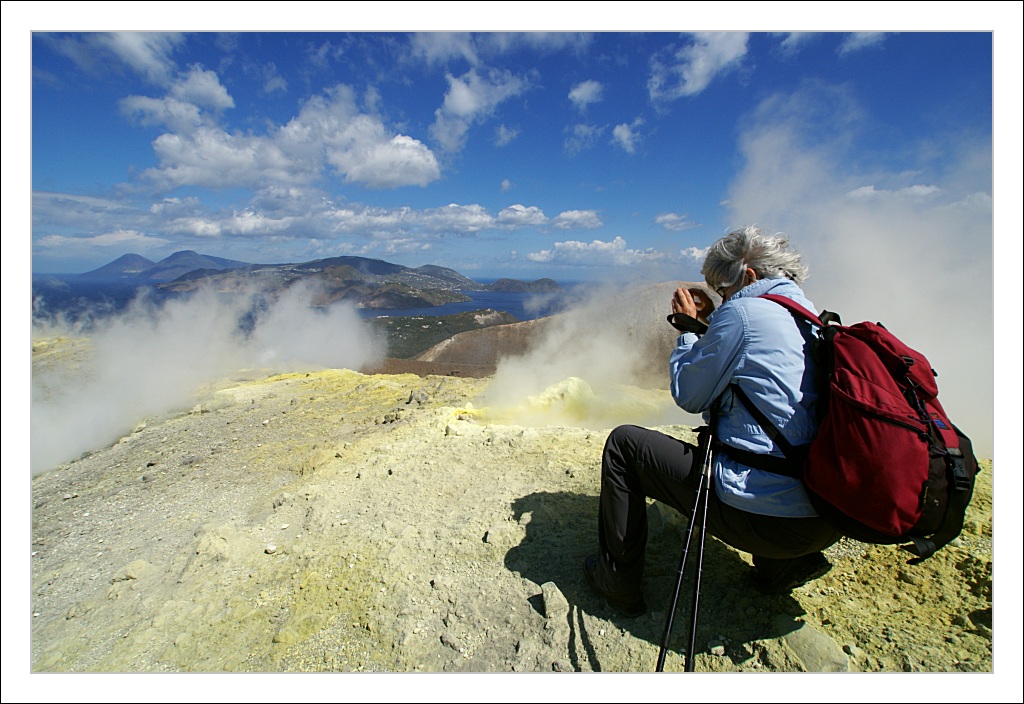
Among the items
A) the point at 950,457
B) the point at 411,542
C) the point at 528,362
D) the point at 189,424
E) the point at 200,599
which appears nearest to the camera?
the point at 950,457

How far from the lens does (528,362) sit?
9.31 meters

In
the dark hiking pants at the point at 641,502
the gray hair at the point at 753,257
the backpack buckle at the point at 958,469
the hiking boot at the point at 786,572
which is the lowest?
the hiking boot at the point at 786,572

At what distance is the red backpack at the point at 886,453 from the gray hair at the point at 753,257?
1.92 feet

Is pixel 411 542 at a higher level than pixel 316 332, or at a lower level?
lower

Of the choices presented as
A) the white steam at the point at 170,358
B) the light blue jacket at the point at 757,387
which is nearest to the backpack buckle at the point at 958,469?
the light blue jacket at the point at 757,387

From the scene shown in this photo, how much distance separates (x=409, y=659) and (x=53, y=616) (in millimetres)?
2872

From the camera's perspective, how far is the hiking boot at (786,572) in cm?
265

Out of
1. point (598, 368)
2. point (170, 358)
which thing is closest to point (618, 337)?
point (598, 368)

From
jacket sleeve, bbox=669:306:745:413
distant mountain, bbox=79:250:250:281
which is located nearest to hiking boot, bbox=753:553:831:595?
jacket sleeve, bbox=669:306:745:413

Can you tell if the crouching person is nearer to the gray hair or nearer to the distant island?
the gray hair

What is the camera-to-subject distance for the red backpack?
1.77 m

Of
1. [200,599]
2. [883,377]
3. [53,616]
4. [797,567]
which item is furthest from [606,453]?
[53,616]

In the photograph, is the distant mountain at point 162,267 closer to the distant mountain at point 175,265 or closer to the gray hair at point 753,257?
the distant mountain at point 175,265

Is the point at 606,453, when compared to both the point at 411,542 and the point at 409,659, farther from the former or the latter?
the point at 411,542
